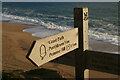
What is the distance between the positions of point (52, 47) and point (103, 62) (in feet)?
1.94

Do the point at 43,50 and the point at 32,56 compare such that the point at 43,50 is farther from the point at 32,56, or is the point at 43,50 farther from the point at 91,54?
the point at 91,54

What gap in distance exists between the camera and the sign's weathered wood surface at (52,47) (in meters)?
1.97

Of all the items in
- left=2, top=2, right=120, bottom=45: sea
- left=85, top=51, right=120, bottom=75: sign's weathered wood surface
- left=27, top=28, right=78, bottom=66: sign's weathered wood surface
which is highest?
left=27, top=28, right=78, bottom=66: sign's weathered wood surface

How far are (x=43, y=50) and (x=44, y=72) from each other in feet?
7.35

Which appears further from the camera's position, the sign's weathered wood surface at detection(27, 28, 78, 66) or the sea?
the sea

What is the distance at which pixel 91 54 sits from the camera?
2477 mm

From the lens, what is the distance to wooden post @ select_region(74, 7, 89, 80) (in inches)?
99.8

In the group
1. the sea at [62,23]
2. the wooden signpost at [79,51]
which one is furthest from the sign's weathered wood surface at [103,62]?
the sea at [62,23]

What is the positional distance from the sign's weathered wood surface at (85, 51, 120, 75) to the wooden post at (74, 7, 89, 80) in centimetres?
7

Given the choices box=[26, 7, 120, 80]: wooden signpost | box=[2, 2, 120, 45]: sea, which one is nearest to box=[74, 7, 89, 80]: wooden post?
box=[26, 7, 120, 80]: wooden signpost

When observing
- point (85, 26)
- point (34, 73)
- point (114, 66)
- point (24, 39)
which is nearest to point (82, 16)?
point (85, 26)

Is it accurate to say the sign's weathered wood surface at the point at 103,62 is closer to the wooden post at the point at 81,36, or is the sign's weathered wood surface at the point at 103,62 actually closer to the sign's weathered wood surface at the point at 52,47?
the wooden post at the point at 81,36

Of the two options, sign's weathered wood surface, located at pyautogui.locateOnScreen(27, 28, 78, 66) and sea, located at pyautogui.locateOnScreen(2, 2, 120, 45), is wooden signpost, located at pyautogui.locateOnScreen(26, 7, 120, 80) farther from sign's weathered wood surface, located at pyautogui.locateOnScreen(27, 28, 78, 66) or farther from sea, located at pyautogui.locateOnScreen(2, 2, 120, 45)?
sea, located at pyautogui.locateOnScreen(2, 2, 120, 45)

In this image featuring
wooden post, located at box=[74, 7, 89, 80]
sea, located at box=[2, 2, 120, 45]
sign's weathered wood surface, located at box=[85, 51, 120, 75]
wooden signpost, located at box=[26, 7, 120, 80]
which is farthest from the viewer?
sea, located at box=[2, 2, 120, 45]
